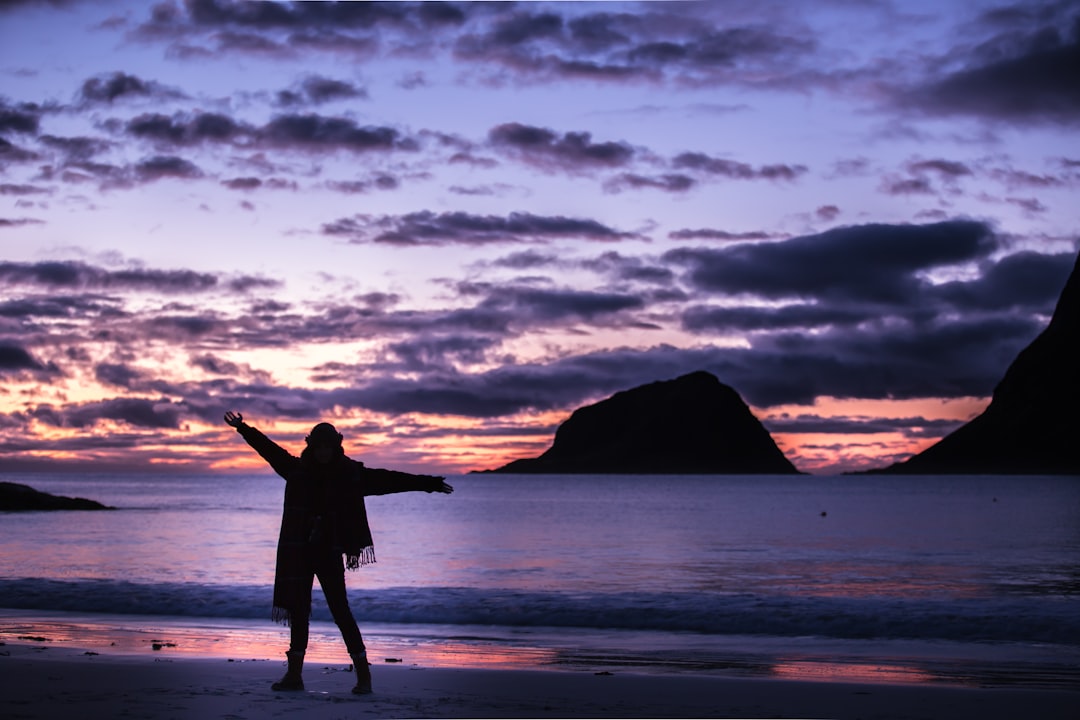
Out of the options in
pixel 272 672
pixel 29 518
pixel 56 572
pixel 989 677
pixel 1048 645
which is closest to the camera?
pixel 272 672

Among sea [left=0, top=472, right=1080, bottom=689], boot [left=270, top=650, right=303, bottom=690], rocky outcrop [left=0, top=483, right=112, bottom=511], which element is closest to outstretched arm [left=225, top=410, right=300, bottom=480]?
boot [left=270, top=650, right=303, bottom=690]

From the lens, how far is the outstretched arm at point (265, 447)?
28.9ft

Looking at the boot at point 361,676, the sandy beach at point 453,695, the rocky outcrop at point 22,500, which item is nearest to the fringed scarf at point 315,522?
the boot at point 361,676

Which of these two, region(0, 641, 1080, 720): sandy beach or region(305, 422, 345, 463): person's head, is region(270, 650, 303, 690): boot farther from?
region(305, 422, 345, 463): person's head

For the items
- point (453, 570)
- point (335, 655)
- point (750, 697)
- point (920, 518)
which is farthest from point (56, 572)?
point (920, 518)

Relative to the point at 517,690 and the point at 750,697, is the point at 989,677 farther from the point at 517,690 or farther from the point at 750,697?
the point at 517,690

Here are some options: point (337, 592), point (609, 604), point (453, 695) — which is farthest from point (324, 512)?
point (609, 604)

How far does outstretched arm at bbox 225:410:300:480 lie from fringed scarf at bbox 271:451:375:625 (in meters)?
0.10

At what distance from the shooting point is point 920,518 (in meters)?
73.5

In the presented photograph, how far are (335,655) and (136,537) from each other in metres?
34.5

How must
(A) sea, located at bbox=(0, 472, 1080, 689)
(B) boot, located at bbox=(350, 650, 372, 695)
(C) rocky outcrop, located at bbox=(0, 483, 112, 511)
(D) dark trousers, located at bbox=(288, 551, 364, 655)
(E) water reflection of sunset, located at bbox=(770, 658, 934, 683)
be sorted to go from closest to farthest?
(D) dark trousers, located at bbox=(288, 551, 364, 655) → (B) boot, located at bbox=(350, 650, 372, 695) → (E) water reflection of sunset, located at bbox=(770, 658, 934, 683) → (A) sea, located at bbox=(0, 472, 1080, 689) → (C) rocky outcrop, located at bbox=(0, 483, 112, 511)

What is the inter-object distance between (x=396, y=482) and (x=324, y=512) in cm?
68

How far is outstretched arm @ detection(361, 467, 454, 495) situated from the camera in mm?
8930

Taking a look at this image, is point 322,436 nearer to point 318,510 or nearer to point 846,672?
point 318,510
